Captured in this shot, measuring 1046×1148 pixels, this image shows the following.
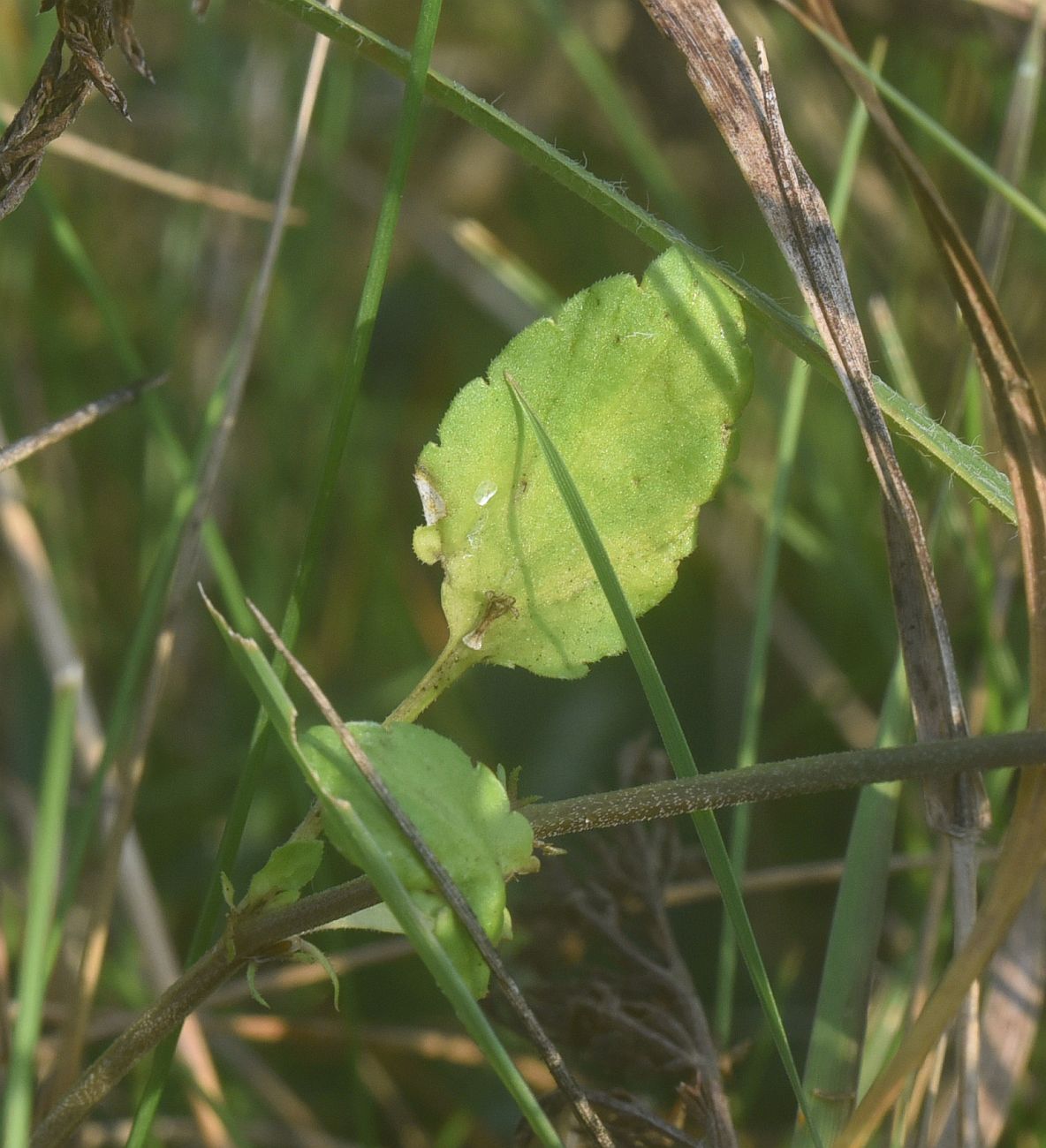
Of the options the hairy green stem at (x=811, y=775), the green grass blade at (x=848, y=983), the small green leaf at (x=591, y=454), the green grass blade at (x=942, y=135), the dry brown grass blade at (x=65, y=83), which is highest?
the dry brown grass blade at (x=65, y=83)

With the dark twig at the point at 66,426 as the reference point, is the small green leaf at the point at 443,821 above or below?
below

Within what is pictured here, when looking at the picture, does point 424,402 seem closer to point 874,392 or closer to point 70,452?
point 70,452

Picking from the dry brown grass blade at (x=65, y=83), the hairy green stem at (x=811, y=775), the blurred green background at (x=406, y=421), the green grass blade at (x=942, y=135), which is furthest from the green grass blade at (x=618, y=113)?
the hairy green stem at (x=811, y=775)

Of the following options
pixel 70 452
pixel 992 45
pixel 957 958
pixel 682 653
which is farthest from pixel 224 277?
pixel 957 958

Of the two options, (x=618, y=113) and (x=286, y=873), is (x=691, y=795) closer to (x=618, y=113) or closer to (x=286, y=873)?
(x=286, y=873)

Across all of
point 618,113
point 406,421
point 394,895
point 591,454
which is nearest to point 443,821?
point 394,895

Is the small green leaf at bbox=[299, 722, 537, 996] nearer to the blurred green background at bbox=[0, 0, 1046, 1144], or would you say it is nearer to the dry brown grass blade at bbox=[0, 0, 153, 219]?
the dry brown grass blade at bbox=[0, 0, 153, 219]

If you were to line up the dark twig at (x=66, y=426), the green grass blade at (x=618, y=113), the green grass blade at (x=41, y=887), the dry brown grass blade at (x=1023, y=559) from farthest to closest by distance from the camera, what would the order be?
the green grass blade at (x=618, y=113), the dark twig at (x=66, y=426), the dry brown grass blade at (x=1023, y=559), the green grass blade at (x=41, y=887)

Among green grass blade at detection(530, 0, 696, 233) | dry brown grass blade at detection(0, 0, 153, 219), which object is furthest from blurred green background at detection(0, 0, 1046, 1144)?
dry brown grass blade at detection(0, 0, 153, 219)

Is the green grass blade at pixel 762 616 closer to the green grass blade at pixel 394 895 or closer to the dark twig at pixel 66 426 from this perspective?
the green grass blade at pixel 394 895
